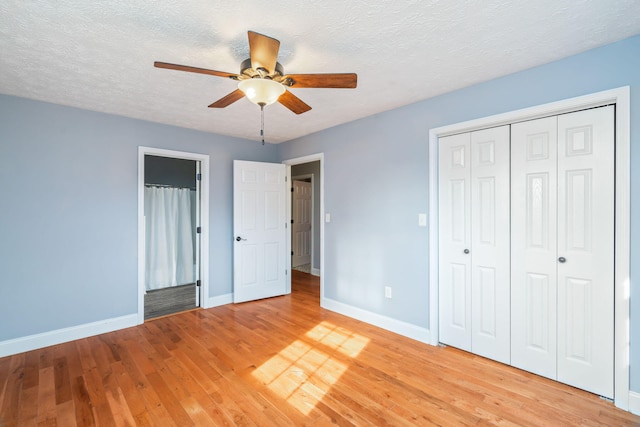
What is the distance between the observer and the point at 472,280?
2.81 meters

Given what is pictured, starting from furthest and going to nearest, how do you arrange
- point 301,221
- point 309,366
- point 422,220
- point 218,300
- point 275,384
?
1. point 301,221
2. point 218,300
3. point 422,220
4. point 309,366
5. point 275,384

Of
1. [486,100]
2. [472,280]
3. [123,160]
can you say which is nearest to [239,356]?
[472,280]

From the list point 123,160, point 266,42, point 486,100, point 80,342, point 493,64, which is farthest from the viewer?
point 123,160

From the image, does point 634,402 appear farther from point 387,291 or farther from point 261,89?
point 261,89

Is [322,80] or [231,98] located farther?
[231,98]

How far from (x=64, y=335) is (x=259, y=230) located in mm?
2470

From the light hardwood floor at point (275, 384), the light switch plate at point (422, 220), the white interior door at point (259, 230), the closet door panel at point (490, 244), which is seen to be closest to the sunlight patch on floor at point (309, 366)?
the light hardwood floor at point (275, 384)

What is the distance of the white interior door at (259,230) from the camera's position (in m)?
4.40

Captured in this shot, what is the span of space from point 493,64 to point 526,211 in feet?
3.90

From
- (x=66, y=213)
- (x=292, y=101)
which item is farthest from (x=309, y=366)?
(x=66, y=213)

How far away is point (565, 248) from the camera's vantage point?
231cm

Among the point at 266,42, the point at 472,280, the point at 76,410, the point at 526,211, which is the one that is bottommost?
the point at 76,410

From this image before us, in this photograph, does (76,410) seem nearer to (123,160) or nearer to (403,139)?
(123,160)

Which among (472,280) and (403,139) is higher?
(403,139)
